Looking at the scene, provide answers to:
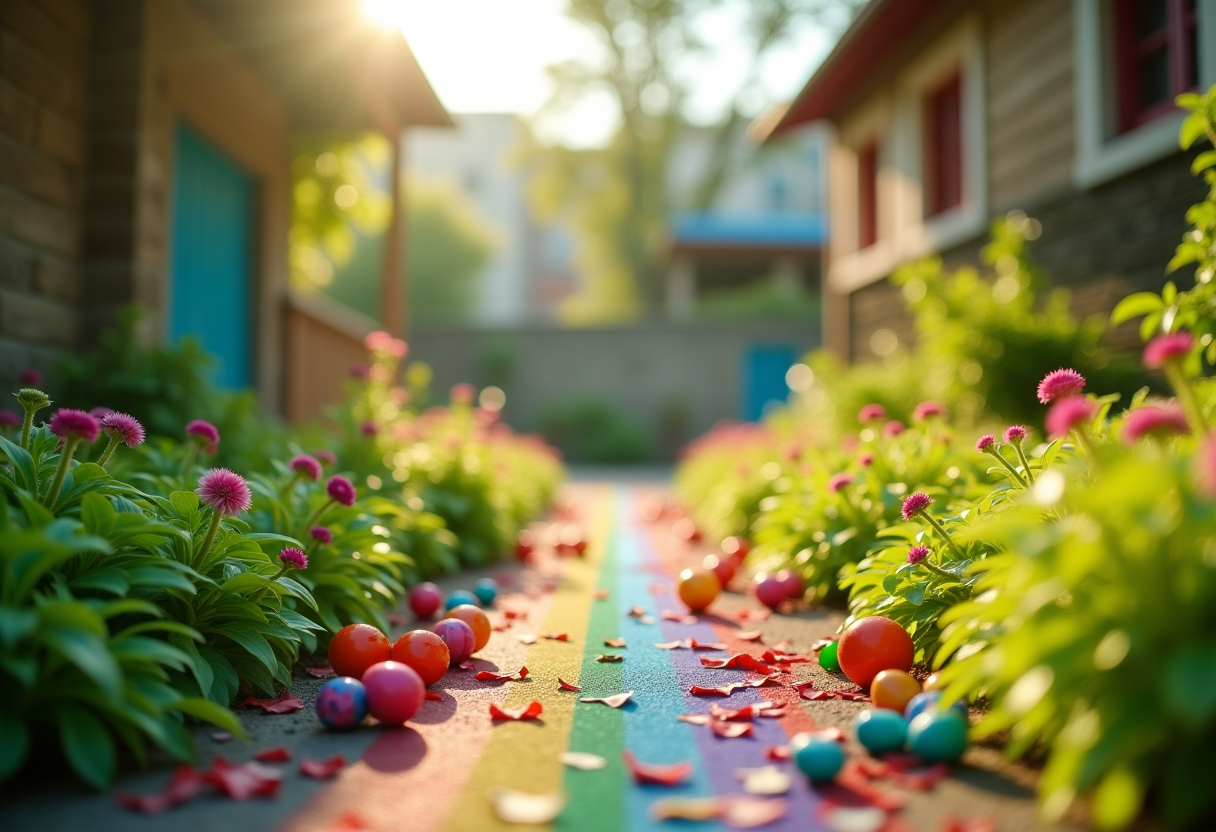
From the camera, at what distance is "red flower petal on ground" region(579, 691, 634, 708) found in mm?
2627

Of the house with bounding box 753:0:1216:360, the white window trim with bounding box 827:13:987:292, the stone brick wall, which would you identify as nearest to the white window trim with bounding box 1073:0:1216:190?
the house with bounding box 753:0:1216:360

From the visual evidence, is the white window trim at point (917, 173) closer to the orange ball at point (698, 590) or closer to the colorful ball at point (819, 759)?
the orange ball at point (698, 590)

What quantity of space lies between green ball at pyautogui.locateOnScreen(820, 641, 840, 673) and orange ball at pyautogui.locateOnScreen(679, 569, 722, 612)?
38.1 inches

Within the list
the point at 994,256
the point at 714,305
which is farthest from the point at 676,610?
the point at 714,305

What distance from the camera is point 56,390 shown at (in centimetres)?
500

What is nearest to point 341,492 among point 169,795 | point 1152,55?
point 169,795

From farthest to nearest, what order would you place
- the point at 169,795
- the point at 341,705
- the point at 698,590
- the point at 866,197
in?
the point at 866,197 < the point at 698,590 < the point at 341,705 < the point at 169,795

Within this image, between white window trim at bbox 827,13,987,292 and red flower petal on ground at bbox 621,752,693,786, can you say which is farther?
white window trim at bbox 827,13,987,292

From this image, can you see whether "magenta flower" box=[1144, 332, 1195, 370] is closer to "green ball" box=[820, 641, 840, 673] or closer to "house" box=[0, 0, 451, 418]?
"green ball" box=[820, 641, 840, 673]

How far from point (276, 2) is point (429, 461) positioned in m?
3.59

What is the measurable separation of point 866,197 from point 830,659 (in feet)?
25.6

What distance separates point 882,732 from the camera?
216cm

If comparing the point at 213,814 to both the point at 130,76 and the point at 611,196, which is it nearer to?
the point at 130,76

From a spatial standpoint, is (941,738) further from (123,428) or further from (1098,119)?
(1098,119)
